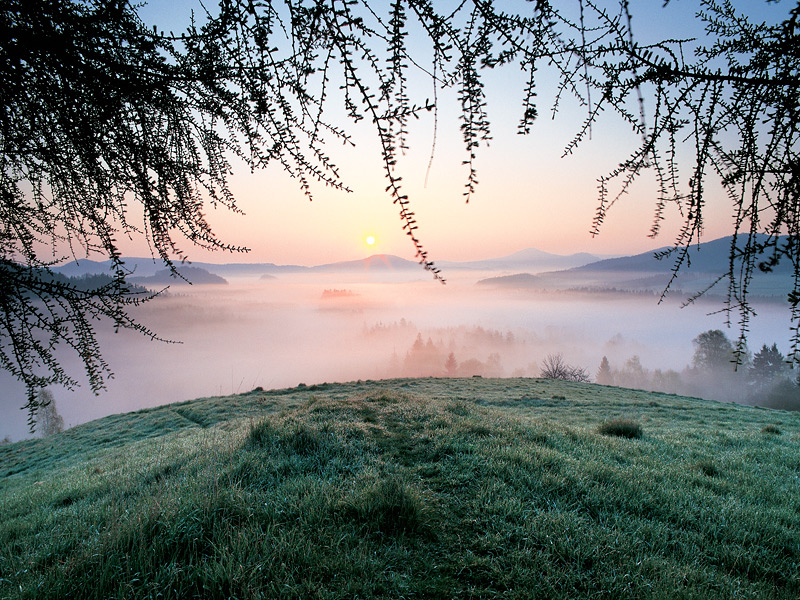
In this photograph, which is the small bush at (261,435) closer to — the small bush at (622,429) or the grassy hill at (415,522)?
the grassy hill at (415,522)

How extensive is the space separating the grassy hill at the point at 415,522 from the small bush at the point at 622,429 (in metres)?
1.65

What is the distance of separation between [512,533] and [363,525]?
57.5 inches

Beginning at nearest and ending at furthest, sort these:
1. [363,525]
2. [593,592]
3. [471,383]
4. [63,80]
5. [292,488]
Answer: [63,80] < [593,592] < [363,525] < [292,488] < [471,383]

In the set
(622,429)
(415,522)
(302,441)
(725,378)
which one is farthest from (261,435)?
(725,378)

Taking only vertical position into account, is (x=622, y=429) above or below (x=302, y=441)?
below

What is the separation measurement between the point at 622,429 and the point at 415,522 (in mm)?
7223

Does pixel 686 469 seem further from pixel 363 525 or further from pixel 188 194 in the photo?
pixel 188 194

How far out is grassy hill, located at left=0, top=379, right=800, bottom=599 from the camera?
277 centimetres

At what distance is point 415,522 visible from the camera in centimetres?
349

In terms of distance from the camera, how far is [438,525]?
3557 mm

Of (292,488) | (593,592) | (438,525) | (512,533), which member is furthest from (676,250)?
(292,488)

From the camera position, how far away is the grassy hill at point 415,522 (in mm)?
2770

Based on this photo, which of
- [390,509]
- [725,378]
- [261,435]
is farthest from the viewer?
[725,378]

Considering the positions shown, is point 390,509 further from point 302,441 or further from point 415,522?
point 302,441
